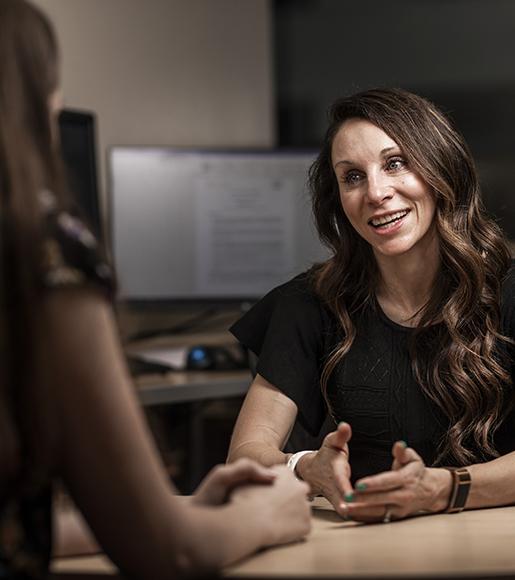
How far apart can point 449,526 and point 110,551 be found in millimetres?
576

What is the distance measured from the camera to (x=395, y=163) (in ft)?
7.05

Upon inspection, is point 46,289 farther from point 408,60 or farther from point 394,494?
point 408,60

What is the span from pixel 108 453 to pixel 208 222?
259cm

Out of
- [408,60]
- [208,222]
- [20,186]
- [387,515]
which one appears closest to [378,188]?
[387,515]

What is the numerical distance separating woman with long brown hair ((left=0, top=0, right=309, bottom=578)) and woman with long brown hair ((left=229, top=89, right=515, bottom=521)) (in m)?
0.79

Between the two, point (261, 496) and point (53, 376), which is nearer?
point (53, 376)

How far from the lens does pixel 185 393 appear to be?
312 cm

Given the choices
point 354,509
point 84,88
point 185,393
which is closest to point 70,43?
point 84,88

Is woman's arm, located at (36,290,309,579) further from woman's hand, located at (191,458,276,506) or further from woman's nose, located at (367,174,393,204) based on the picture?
woman's nose, located at (367,174,393,204)

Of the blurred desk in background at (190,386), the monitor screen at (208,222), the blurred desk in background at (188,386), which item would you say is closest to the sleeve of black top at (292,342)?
the blurred desk in background at (190,386)

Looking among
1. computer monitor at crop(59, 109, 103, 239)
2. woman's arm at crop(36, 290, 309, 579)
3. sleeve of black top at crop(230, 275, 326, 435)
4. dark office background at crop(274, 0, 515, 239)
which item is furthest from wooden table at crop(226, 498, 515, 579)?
dark office background at crop(274, 0, 515, 239)

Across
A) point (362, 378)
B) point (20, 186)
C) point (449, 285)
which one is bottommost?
point (362, 378)

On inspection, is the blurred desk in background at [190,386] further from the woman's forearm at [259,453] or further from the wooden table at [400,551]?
the wooden table at [400,551]

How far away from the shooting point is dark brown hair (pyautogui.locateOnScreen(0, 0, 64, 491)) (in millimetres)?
1127
